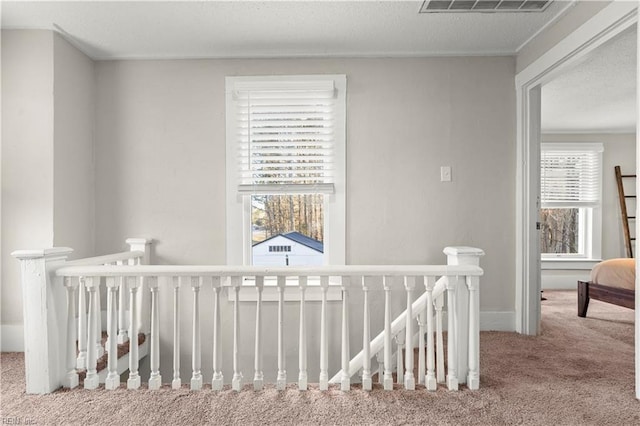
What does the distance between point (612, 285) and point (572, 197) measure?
7.85 ft

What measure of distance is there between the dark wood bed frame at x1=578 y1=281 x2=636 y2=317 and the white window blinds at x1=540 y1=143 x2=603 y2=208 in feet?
7.01

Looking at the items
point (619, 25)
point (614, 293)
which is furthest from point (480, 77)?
point (614, 293)

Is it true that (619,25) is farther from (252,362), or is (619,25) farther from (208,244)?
(252,362)

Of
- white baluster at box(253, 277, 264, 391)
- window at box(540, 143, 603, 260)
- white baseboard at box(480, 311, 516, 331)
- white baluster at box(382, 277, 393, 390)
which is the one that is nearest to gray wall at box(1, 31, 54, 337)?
white baluster at box(253, 277, 264, 391)

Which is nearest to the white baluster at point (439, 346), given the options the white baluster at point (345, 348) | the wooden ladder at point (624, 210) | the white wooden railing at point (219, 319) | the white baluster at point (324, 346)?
the white wooden railing at point (219, 319)

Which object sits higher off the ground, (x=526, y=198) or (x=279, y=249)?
(x=526, y=198)

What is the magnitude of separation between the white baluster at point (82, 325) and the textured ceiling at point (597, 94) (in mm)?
3063

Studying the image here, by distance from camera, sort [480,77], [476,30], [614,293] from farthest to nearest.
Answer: [614,293] < [480,77] < [476,30]

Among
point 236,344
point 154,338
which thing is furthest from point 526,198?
point 154,338

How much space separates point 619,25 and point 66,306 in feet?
10.3

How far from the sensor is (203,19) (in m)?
2.59

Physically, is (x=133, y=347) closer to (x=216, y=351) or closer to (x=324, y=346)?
(x=216, y=351)

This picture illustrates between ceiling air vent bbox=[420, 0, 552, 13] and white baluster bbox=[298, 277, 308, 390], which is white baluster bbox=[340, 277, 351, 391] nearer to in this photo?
white baluster bbox=[298, 277, 308, 390]

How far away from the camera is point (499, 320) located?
316 centimetres
